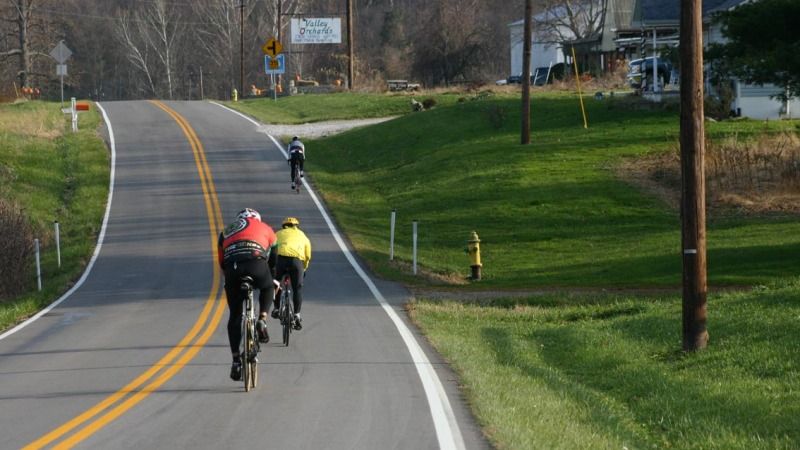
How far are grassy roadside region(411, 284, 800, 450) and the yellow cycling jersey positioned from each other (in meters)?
2.31

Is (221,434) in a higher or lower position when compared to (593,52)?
lower

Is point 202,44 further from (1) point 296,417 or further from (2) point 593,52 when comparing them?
(1) point 296,417

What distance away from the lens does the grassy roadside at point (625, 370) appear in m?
10.9

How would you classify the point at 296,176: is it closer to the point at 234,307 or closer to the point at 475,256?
the point at 475,256

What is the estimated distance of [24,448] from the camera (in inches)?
380

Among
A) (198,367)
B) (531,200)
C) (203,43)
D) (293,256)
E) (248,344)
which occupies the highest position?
(203,43)

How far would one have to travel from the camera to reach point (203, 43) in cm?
11456

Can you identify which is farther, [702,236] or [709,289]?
[709,289]

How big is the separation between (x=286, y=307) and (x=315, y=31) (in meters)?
67.1

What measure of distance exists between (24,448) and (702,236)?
33.5 ft

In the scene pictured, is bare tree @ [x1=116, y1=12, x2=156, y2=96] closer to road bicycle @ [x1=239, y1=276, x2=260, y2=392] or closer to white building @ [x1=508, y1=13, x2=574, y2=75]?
white building @ [x1=508, y1=13, x2=574, y2=75]

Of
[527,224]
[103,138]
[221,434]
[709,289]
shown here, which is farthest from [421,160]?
[221,434]

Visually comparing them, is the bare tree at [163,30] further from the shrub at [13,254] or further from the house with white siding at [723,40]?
the shrub at [13,254]

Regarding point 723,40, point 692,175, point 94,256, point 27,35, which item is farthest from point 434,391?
point 27,35
